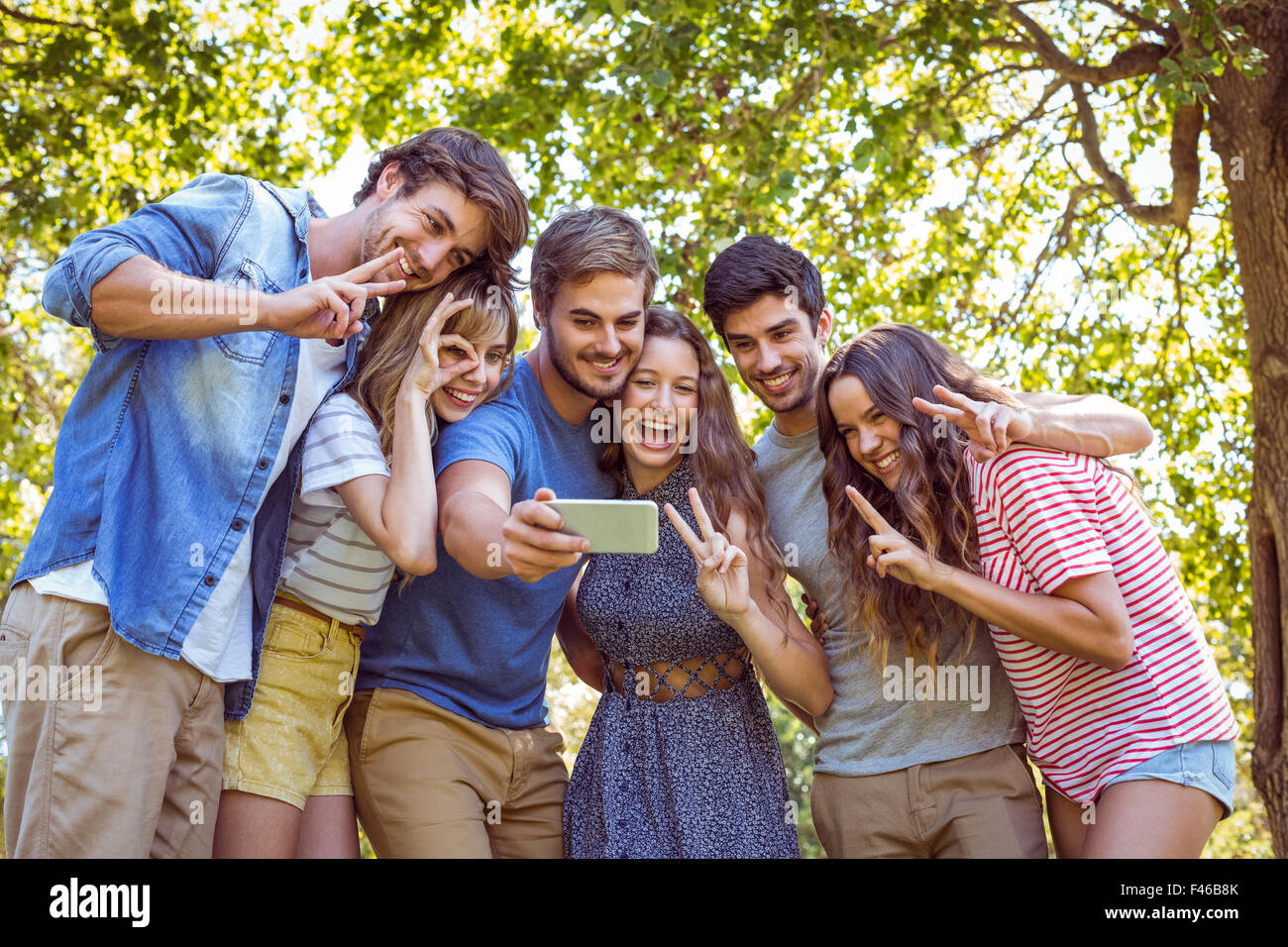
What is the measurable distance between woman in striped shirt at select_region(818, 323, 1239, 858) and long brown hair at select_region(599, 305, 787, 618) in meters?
0.30

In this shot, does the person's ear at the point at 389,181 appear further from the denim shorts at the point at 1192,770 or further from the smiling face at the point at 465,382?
the denim shorts at the point at 1192,770

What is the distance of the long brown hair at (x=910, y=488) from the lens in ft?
11.0

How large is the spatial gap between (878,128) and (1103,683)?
455 centimetres

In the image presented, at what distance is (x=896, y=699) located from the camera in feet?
11.4

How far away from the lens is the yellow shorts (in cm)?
306

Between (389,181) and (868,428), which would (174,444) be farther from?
(868,428)

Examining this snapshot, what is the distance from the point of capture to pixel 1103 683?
10.3 ft

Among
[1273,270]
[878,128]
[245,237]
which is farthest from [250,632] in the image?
[1273,270]

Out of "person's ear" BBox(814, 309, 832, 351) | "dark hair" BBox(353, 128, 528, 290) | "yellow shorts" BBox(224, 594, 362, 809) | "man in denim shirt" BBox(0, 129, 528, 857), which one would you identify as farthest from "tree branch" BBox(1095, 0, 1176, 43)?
"yellow shorts" BBox(224, 594, 362, 809)

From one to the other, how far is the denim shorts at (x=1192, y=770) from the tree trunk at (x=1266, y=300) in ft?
11.0

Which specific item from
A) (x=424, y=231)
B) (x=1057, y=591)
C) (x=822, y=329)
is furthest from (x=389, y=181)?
(x=1057, y=591)

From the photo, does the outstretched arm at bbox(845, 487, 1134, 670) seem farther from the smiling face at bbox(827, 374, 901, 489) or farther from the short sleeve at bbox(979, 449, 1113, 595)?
the smiling face at bbox(827, 374, 901, 489)

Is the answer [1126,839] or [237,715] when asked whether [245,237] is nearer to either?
[237,715]

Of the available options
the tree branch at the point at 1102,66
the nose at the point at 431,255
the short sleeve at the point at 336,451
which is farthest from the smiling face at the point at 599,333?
the tree branch at the point at 1102,66
